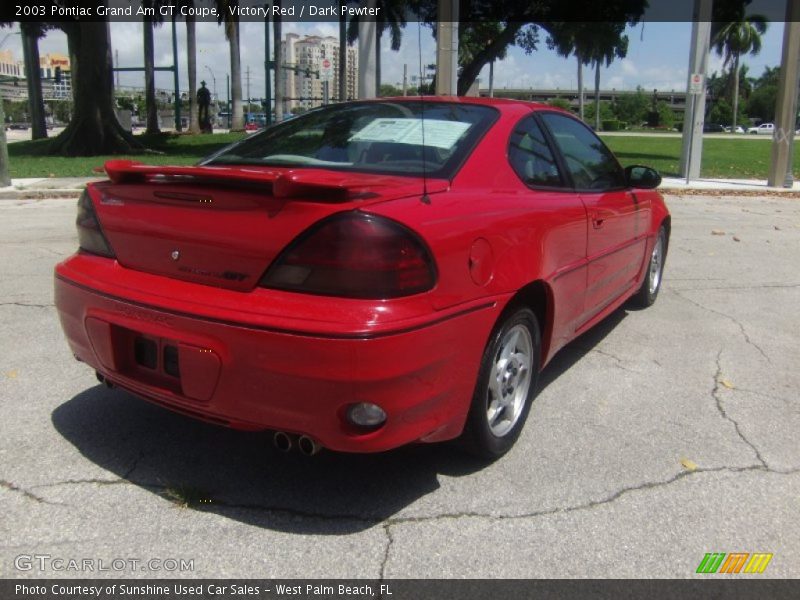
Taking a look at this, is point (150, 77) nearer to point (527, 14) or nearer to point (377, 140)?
point (527, 14)

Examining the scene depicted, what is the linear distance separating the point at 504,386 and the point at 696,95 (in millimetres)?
16748

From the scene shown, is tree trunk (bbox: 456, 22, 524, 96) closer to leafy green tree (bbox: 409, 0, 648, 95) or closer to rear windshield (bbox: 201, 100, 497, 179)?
leafy green tree (bbox: 409, 0, 648, 95)

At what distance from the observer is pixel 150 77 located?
123ft

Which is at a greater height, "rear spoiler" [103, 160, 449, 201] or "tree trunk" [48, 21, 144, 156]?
"tree trunk" [48, 21, 144, 156]

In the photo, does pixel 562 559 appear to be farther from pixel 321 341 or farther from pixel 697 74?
pixel 697 74

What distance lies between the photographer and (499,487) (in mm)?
2904

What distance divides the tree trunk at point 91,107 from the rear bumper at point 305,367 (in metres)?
20.6

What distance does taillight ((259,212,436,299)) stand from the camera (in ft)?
7.72

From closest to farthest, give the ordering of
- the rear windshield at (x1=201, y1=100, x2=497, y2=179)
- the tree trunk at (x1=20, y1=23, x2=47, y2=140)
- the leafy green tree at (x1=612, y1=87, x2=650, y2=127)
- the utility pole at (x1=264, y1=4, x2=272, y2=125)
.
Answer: the rear windshield at (x1=201, y1=100, x2=497, y2=179) < the tree trunk at (x1=20, y1=23, x2=47, y2=140) < the utility pole at (x1=264, y1=4, x2=272, y2=125) < the leafy green tree at (x1=612, y1=87, x2=650, y2=127)

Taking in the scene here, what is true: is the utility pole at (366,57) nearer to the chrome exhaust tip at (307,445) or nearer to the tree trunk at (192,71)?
the chrome exhaust tip at (307,445)

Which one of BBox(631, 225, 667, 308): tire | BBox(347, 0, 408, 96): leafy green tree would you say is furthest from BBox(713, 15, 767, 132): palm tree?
BBox(631, 225, 667, 308): tire

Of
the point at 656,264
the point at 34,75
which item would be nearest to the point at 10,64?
the point at 34,75

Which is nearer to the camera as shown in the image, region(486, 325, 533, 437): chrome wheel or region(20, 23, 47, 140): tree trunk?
region(486, 325, 533, 437): chrome wheel

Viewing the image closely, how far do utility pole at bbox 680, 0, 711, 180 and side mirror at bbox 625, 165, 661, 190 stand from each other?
13.7 m
